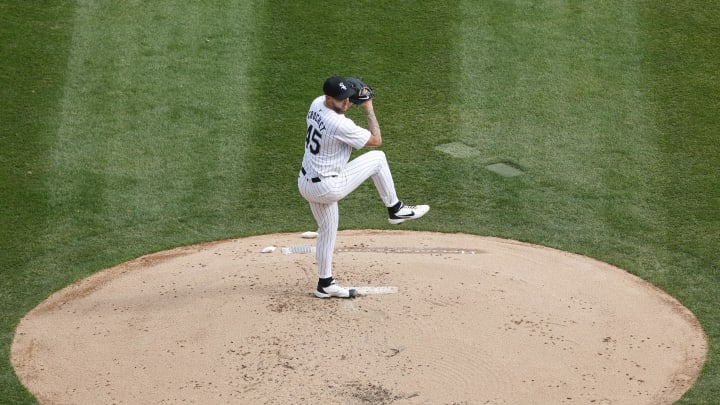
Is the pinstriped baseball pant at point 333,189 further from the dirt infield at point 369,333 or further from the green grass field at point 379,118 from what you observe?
the green grass field at point 379,118

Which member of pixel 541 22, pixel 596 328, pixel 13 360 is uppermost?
pixel 541 22

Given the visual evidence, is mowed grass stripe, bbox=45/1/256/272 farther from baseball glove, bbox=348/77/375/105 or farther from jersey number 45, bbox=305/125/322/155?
baseball glove, bbox=348/77/375/105

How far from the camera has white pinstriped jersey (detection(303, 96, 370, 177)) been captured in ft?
30.3

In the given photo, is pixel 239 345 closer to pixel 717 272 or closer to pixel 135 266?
pixel 135 266

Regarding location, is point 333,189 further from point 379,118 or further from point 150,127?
point 150,127

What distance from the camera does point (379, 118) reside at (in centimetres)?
1375

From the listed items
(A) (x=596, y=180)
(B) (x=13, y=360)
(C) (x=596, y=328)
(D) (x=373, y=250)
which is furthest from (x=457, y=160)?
(B) (x=13, y=360)

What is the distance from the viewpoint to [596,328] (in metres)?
9.25

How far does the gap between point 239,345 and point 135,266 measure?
2.51 metres

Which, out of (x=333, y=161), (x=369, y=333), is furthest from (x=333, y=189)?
(x=369, y=333)

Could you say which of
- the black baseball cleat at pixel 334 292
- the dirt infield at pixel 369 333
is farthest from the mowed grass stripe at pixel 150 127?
the black baseball cleat at pixel 334 292

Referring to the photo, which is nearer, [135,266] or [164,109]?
[135,266]

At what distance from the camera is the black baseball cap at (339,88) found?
9188 millimetres

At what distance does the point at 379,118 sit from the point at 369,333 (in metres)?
5.17
